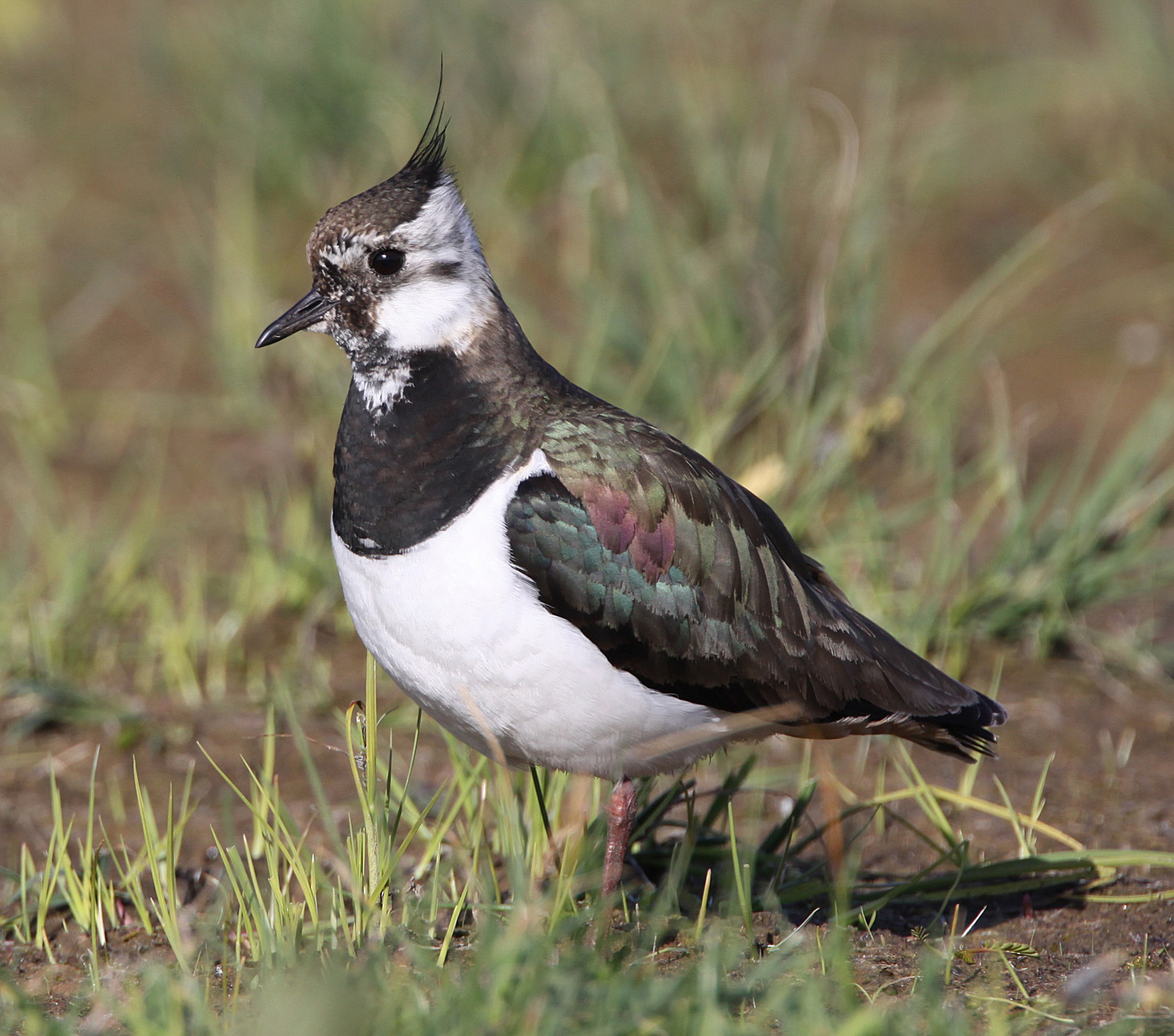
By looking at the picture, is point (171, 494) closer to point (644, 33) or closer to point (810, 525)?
point (810, 525)

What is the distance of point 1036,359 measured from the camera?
23.2 feet

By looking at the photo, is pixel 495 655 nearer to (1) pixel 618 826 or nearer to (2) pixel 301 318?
(1) pixel 618 826

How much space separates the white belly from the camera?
9.78 ft

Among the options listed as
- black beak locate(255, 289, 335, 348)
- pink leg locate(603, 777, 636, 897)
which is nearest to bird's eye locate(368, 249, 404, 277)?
black beak locate(255, 289, 335, 348)

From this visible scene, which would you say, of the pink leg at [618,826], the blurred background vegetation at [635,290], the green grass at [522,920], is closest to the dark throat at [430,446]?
the green grass at [522,920]

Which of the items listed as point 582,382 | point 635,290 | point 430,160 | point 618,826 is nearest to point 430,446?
point 430,160

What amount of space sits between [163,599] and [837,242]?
2.67 meters

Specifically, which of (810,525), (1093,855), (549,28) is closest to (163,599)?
(810,525)

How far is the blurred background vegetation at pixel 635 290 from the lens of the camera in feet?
16.2

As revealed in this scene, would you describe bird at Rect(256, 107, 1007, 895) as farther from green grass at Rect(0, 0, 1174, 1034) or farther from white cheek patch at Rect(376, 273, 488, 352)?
green grass at Rect(0, 0, 1174, 1034)

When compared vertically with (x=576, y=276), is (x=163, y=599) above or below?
below

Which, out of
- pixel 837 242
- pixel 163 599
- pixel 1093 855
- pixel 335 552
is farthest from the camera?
pixel 837 242

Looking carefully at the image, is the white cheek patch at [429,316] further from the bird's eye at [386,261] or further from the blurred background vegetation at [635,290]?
the blurred background vegetation at [635,290]

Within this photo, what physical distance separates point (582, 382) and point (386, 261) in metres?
2.04
